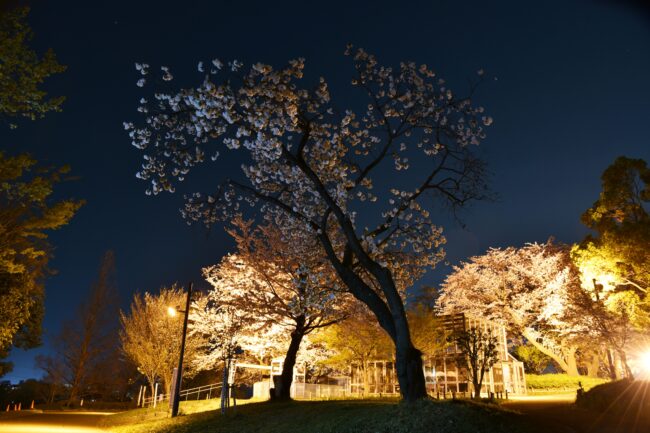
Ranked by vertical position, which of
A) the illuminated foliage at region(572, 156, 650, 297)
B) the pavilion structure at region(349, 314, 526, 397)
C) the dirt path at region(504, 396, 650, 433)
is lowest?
the dirt path at region(504, 396, 650, 433)

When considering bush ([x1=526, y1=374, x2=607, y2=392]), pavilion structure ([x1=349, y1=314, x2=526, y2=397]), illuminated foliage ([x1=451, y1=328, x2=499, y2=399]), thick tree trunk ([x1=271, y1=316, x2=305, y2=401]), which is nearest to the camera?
illuminated foliage ([x1=451, y1=328, x2=499, y2=399])

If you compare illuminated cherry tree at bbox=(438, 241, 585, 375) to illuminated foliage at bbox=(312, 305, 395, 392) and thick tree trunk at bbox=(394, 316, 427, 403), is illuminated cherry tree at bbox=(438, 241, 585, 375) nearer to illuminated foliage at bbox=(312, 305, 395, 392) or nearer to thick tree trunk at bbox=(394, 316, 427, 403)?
illuminated foliage at bbox=(312, 305, 395, 392)

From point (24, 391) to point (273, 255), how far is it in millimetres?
30917

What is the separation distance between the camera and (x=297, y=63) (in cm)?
1325

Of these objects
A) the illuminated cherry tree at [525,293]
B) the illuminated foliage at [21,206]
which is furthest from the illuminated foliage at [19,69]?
the illuminated cherry tree at [525,293]

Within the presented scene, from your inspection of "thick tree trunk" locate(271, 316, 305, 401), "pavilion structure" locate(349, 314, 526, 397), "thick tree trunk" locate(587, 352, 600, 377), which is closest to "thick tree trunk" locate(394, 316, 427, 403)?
"thick tree trunk" locate(271, 316, 305, 401)

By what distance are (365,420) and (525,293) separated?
104 ft

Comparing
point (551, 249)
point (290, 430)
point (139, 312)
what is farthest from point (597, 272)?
point (139, 312)

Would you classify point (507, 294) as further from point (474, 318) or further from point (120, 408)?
point (120, 408)

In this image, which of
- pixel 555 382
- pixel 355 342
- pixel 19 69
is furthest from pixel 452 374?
pixel 19 69

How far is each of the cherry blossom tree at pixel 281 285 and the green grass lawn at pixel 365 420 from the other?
363 cm

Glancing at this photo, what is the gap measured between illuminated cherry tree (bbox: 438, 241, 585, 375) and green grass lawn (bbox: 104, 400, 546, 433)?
2353cm

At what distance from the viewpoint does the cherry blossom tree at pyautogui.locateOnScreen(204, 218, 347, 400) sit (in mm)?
18547

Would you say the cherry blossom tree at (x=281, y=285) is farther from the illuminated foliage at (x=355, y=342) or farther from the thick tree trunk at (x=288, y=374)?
the illuminated foliage at (x=355, y=342)
